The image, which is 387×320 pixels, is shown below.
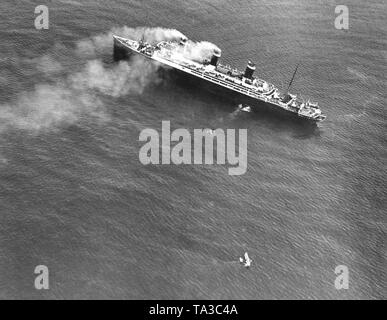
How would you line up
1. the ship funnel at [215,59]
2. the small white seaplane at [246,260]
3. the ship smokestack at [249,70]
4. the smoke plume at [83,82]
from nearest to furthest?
the small white seaplane at [246,260] → the smoke plume at [83,82] → the ship smokestack at [249,70] → the ship funnel at [215,59]

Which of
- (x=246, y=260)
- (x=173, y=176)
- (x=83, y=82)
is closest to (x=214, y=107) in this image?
(x=173, y=176)

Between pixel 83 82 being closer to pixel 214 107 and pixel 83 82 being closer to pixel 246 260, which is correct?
pixel 214 107

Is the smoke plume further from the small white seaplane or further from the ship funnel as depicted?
the small white seaplane

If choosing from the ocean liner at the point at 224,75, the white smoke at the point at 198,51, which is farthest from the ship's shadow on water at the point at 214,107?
the white smoke at the point at 198,51

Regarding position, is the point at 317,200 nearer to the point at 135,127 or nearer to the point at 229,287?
the point at 229,287

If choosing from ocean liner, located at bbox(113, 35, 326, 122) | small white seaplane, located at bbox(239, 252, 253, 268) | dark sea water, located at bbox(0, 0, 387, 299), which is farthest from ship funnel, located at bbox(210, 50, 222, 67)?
small white seaplane, located at bbox(239, 252, 253, 268)

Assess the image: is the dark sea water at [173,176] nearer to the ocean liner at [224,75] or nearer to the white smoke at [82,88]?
the white smoke at [82,88]

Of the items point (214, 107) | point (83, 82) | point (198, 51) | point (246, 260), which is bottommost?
point (246, 260)
